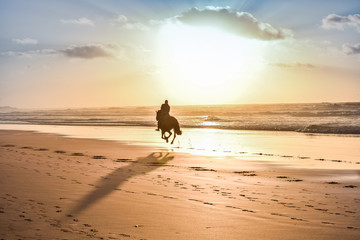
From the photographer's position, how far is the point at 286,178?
1065 cm

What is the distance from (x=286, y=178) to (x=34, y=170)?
23.2 ft

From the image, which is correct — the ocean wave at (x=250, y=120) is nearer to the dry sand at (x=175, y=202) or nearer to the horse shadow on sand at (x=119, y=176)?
the horse shadow on sand at (x=119, y=176)

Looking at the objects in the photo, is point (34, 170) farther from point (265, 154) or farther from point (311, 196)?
point (265, 154)

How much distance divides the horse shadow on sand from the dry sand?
0.02 meters

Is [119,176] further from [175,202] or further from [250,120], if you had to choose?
[250,120]

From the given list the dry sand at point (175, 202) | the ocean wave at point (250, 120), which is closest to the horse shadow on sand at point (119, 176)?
the dry sand at point (175, 202)

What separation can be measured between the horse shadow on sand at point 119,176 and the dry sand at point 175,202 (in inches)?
0.8

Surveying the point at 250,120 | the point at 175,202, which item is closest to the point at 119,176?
the point at 175,202

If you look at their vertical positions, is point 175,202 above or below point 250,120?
below

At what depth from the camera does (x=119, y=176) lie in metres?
10.5

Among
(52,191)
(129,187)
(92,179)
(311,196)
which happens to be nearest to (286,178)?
(311,196)

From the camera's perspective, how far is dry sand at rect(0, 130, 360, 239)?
5.49m

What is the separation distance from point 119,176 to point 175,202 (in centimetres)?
351

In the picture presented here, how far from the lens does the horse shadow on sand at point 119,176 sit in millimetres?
7152
